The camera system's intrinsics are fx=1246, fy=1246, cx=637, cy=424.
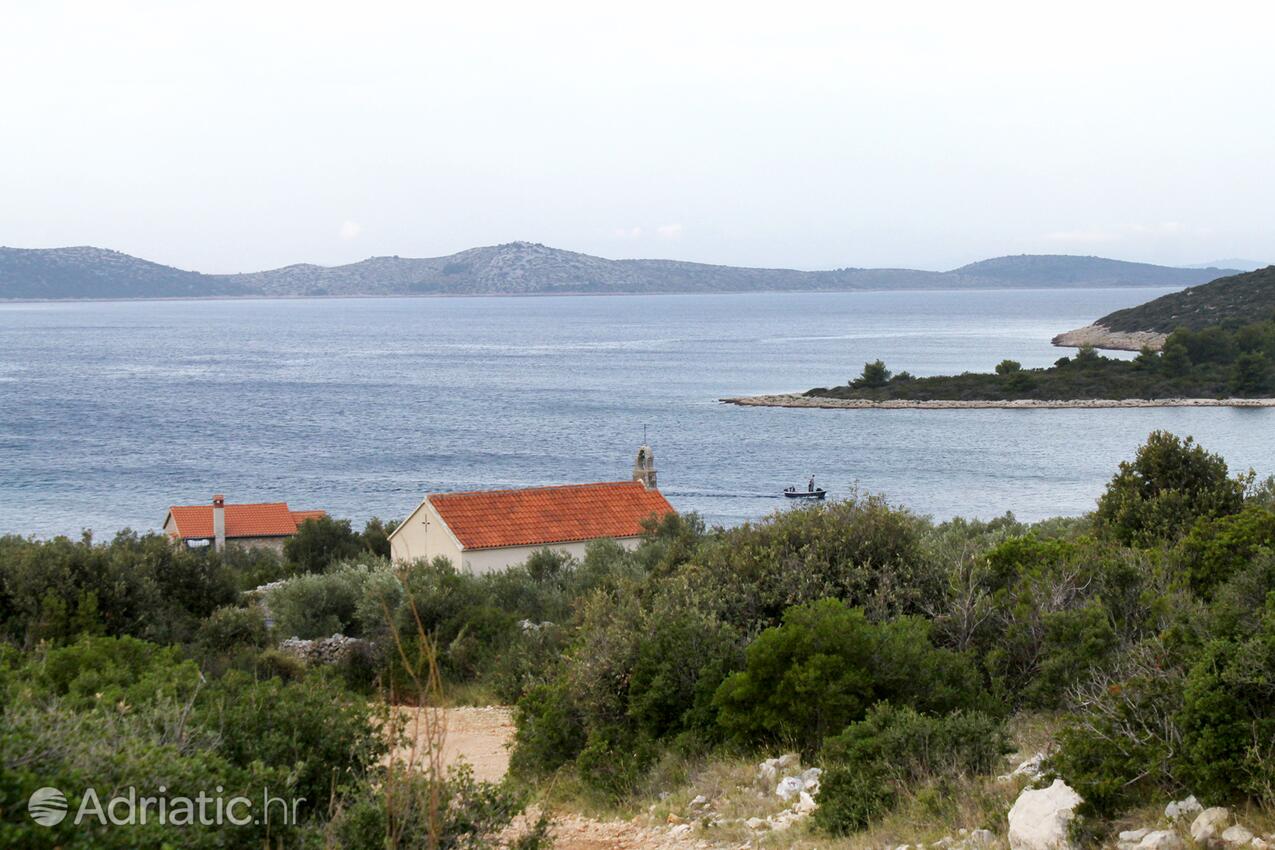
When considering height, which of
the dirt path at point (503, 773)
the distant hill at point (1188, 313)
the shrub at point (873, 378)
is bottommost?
the shrub at point (873, 378)

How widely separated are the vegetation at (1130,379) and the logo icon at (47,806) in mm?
86461

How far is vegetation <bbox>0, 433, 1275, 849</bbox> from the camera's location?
6.07 metres

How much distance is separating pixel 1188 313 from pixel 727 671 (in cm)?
14148

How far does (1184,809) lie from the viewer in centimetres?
626

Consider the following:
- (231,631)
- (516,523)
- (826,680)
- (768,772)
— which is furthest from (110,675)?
(516,523)

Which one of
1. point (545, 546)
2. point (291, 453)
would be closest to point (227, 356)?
point (291, 453)

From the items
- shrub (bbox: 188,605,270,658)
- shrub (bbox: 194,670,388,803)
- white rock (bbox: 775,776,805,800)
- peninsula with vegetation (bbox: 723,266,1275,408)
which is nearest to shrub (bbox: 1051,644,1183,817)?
white rock (bbox: 775,776,805,800)

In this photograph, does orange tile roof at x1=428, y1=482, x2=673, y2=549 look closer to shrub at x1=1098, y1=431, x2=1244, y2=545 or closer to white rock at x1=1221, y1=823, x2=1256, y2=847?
shrub at x1=1098, y1=431, x2=1244, y2=545

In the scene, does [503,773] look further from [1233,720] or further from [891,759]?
[1233,720]

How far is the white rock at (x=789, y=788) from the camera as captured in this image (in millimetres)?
8258

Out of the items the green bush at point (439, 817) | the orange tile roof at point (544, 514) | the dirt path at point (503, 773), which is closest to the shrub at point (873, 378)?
the orange tile roof at point (544, 514)

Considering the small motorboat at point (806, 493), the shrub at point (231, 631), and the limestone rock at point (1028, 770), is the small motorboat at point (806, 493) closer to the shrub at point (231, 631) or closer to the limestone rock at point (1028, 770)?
the shrub at point (231, 631)

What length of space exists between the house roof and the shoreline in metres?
53.2

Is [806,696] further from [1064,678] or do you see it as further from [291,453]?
[291,453]
